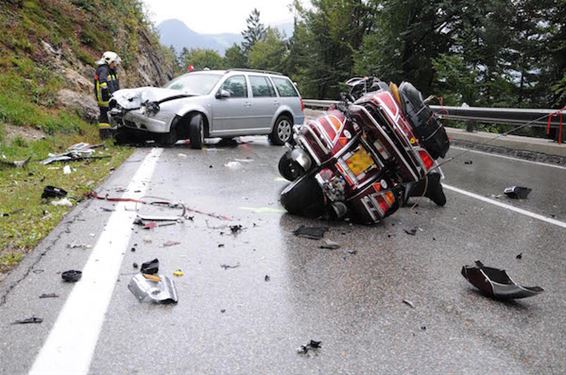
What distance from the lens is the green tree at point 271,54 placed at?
2816 inches

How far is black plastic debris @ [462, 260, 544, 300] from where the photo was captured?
3.44 metres

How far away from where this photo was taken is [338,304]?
3297mm

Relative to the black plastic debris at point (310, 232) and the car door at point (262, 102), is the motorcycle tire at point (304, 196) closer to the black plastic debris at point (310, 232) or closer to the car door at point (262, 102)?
the black plastic debris at point (310, 232)

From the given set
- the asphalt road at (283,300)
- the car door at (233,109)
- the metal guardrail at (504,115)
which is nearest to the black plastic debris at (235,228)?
the asphalt road at (283,300)

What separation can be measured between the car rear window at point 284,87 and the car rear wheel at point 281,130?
0.66 meters

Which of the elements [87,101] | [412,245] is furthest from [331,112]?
[87,101]

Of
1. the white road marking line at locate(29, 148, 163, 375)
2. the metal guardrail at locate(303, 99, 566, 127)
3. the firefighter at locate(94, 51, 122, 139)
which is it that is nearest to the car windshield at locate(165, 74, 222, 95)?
the firefighter at locate(94, 51, 122, 139)

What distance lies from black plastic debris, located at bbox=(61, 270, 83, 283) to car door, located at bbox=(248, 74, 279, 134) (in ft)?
29.8

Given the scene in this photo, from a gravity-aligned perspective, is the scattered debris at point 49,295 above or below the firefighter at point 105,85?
below

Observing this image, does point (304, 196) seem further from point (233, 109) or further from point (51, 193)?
point (233, 109)

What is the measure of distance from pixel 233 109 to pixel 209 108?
0.77m

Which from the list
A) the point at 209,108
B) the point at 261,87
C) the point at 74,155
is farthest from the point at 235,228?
the point at 261,87

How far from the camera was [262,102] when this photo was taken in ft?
40.8

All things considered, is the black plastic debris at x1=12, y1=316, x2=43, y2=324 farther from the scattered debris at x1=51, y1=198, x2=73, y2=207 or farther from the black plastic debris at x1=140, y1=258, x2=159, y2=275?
the scattered debris at x1=51, y1=198, x2=73, y2=207
